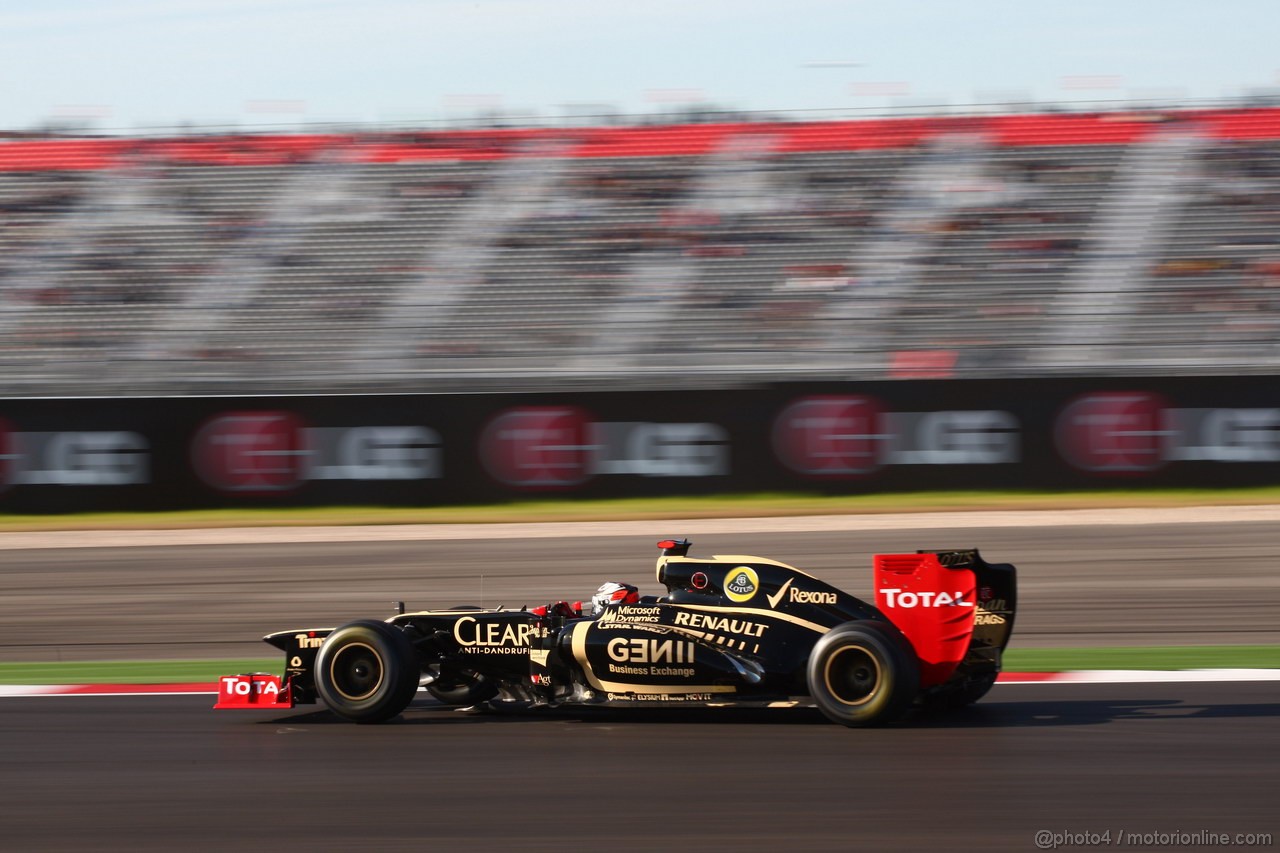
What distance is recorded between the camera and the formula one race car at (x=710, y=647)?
20.2 feet

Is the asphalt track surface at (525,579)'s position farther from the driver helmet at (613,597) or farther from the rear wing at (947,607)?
the driver helmet at (613,597)

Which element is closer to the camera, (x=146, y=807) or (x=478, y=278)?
(x=146, y=807)

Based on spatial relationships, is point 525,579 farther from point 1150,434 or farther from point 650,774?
point 1150,434

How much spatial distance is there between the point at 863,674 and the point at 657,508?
10174 mm

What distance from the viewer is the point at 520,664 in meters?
6.62

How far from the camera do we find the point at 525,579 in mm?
12523

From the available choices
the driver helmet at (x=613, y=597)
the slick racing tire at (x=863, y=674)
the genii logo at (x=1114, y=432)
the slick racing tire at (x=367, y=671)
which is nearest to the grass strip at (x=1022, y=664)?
the slick racing tire at (x=367, y=671)

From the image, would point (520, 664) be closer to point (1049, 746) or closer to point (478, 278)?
point (1049, 746)

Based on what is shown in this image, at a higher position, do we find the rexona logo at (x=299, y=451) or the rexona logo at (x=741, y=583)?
the rexona logo at (x=299, y=451)

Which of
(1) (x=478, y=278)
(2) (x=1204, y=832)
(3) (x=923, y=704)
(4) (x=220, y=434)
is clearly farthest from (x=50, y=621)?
(1) (x=478, y=278)

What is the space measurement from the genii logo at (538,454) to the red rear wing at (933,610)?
34.2ft

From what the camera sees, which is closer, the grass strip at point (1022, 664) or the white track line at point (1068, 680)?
the white track line at point (1068, 680)

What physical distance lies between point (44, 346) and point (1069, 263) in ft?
45.7

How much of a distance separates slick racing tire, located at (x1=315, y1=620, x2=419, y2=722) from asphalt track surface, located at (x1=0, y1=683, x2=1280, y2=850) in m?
0.11
